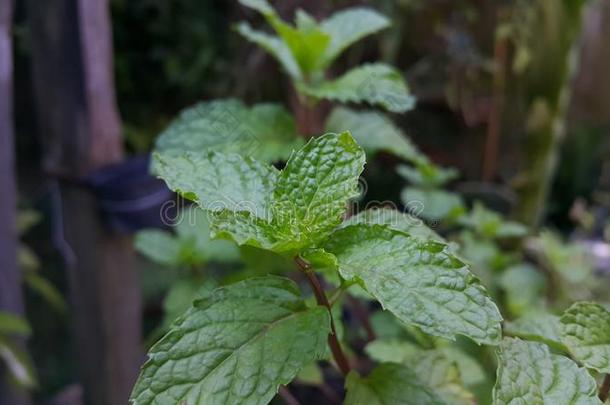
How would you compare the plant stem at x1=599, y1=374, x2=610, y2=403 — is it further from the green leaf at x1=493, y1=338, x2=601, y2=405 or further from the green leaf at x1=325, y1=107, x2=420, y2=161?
the green leaf at x1=325, y1=107, x2=420, y2=161

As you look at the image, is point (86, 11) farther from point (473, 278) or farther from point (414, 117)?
point (414, 117)

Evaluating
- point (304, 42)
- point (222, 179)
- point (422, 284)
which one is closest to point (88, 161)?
point (304, 42)

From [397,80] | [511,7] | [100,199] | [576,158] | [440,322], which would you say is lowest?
[576,158]

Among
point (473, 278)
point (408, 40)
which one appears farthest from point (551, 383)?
point (408, 40)

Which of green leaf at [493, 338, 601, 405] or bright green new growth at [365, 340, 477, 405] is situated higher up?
green leaf at [493, 338, 601, 405]

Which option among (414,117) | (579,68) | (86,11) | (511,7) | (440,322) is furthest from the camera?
(579,68)

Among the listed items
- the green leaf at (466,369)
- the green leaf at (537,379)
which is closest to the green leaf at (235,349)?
the green leaf at (537,379)
